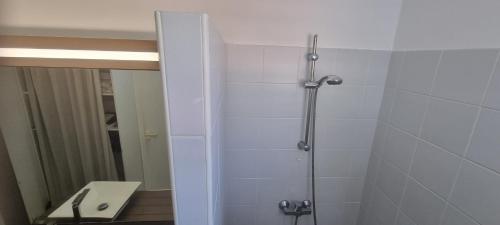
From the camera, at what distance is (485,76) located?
71 cm

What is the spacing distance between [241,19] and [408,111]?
3.04 feet

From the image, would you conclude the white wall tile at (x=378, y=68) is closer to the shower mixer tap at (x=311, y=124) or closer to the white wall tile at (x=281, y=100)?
the shower mixer tap at (x=311, y=124)

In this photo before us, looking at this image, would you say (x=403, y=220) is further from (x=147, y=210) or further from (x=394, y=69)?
(x=147, y=210)

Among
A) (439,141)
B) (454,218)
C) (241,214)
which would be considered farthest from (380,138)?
(241,214)

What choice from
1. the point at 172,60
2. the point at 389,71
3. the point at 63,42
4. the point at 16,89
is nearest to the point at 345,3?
the point at 389,71

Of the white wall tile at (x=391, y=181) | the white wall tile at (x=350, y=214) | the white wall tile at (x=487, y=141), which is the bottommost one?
the white wall tile at (x=350, y=214)

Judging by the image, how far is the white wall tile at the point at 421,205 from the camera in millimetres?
881

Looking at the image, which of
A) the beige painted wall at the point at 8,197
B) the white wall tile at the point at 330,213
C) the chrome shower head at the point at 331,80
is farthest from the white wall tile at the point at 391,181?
the beige painted wall at the point at 8,197

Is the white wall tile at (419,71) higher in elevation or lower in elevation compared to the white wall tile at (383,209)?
higher

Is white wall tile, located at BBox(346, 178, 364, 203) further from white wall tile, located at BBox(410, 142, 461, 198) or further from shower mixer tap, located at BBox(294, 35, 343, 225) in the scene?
white wall tile, located at BBox(410, 142, 461, 198)

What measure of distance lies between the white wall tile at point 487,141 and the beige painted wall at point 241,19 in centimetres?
58

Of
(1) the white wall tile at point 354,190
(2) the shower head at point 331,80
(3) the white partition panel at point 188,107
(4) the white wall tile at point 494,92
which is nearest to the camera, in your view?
(3) the white partition panel at point 188,107

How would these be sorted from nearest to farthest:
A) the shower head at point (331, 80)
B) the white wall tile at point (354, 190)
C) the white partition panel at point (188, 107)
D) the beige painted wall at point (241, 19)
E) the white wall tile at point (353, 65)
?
the white partition panel at point (188, 107), the beige painted wall at point (241, 19), the shower head at point (331, 80), the white wall tile at point (353, 65), the white wall tile at point (354, 190)

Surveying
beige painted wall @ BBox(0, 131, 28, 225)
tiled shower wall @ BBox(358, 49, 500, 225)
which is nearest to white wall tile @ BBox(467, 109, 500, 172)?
tiled shower wall @ BBox(358, 49, 500, 225)
